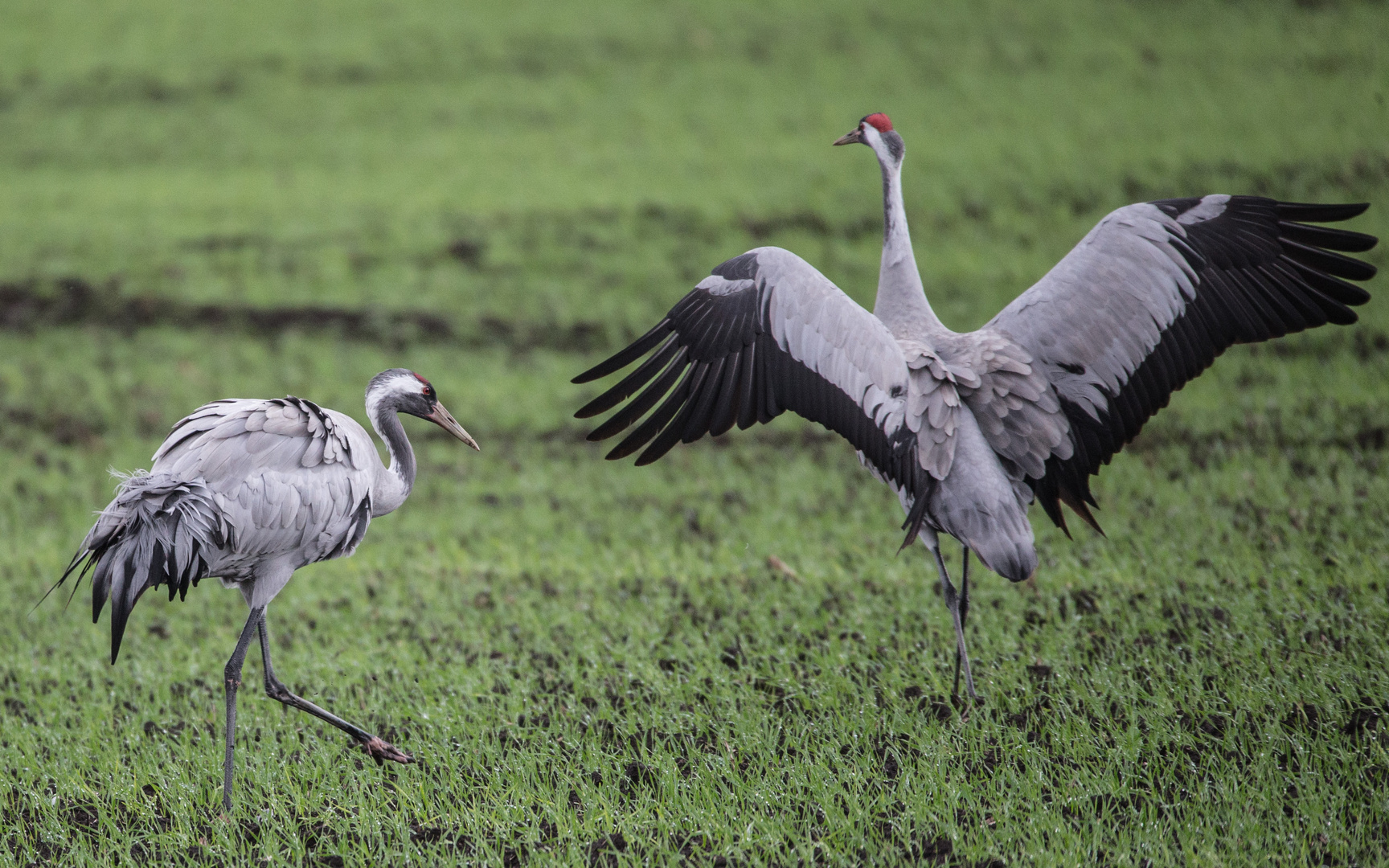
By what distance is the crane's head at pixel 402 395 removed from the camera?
552cm

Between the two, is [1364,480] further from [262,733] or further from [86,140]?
[86,140]

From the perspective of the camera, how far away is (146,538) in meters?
4.62

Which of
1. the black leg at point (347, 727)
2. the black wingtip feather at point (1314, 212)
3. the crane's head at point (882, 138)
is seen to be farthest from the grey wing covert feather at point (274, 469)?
the black wingtip feather at point (1314, 212)

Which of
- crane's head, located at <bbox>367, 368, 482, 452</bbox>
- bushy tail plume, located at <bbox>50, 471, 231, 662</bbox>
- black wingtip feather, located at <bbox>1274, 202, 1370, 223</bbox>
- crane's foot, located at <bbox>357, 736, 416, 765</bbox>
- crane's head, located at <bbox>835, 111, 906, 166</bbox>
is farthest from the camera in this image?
crane's head, located at <bbox>835, 111, 906, 166</bbox>

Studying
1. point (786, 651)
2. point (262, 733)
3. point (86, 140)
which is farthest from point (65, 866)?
point (86, 140)

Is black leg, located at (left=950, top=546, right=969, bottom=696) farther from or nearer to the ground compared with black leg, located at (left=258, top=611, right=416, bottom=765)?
farther from the ground

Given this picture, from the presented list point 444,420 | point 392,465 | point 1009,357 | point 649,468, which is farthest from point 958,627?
point 649,468

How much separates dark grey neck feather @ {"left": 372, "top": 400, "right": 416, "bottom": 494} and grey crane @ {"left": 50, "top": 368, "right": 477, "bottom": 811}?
104mm

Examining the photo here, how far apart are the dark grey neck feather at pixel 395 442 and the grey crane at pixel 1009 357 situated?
121 cm

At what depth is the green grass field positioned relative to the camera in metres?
4.42

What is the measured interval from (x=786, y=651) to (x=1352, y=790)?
2509mm

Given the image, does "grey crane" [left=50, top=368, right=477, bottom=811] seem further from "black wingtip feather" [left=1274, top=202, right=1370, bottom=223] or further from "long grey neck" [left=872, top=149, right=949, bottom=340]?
"black wingtip feather" [left=1274, top=202, right=1370, bottom=223]

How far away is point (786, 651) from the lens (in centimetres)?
577

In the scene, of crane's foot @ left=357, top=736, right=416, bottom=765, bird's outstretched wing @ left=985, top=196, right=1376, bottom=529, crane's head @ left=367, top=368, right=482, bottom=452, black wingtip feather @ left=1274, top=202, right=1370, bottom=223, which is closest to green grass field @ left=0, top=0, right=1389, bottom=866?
crane's foot @ left=357, top=736, right=416, bottom=765
